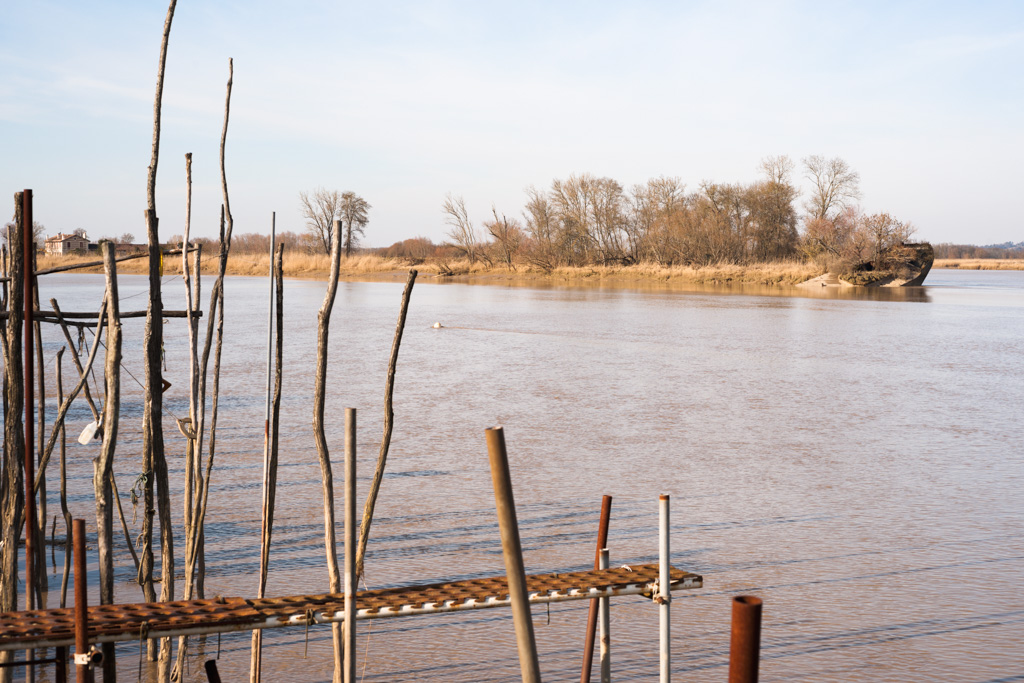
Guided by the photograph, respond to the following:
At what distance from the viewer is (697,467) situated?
6398 mm

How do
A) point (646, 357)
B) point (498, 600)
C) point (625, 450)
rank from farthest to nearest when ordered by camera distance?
point (646, 357) < point (625, 450) < point (498, 600)

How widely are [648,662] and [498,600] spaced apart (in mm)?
1307

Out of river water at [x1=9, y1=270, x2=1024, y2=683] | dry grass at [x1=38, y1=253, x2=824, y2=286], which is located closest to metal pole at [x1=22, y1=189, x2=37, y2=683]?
river water at [x1=9, y1=270, x2=1024, y2=683]

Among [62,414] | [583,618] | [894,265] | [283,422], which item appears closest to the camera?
[62,414]

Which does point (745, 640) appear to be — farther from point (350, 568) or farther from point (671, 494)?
point (671, 494)

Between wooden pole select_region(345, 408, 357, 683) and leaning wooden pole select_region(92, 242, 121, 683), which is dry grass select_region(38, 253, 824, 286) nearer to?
leaning wooden pole select_region(92, 242, 121, 683)

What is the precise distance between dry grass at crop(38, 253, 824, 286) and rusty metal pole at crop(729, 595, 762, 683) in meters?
35.5

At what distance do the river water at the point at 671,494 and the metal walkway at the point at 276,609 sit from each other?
3.24ft

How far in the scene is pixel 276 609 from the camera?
2.22m

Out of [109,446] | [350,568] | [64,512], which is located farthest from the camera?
[64,512]

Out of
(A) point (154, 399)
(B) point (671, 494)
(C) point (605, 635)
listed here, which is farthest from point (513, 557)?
(B) point (671, 494)

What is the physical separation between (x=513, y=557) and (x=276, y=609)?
0.91 meters

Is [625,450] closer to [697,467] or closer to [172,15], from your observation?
[697,467]

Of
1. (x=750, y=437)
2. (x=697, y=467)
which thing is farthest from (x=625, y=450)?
(x=750, y=437)
